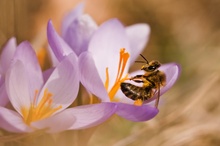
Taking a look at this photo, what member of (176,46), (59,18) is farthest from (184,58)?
(59,18)

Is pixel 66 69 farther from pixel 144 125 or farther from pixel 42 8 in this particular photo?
pixel 42 8

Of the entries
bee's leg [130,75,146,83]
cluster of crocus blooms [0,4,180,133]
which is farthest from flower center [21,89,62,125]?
bee's leg [130,75,146,83]

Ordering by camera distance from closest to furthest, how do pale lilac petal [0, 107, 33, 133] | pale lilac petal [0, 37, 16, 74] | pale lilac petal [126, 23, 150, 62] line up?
pale lilac petal [0, 107, 33, 133] → pale lilac petal [0, 37, 16, 74] → pale lilac petal [126, 23, 150, 62]

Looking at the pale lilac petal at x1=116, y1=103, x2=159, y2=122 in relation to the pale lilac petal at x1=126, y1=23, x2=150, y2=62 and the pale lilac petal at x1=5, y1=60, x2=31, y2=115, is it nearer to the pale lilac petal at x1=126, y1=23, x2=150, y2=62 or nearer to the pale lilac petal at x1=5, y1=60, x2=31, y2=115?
the pale lilac petal at x1=5, y1=60, x2=31, y2=115

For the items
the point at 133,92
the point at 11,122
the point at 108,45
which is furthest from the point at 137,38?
the point at 11,122

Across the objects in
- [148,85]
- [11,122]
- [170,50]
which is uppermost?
[170,50]

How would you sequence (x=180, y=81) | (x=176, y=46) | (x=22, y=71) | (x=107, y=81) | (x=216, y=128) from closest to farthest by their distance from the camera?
(x=22, y=71)
(x=107, y=81)
(x=216, y=128)
(x=180, y=81)
(x=176, y=46)

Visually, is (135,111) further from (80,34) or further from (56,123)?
(80,34)
